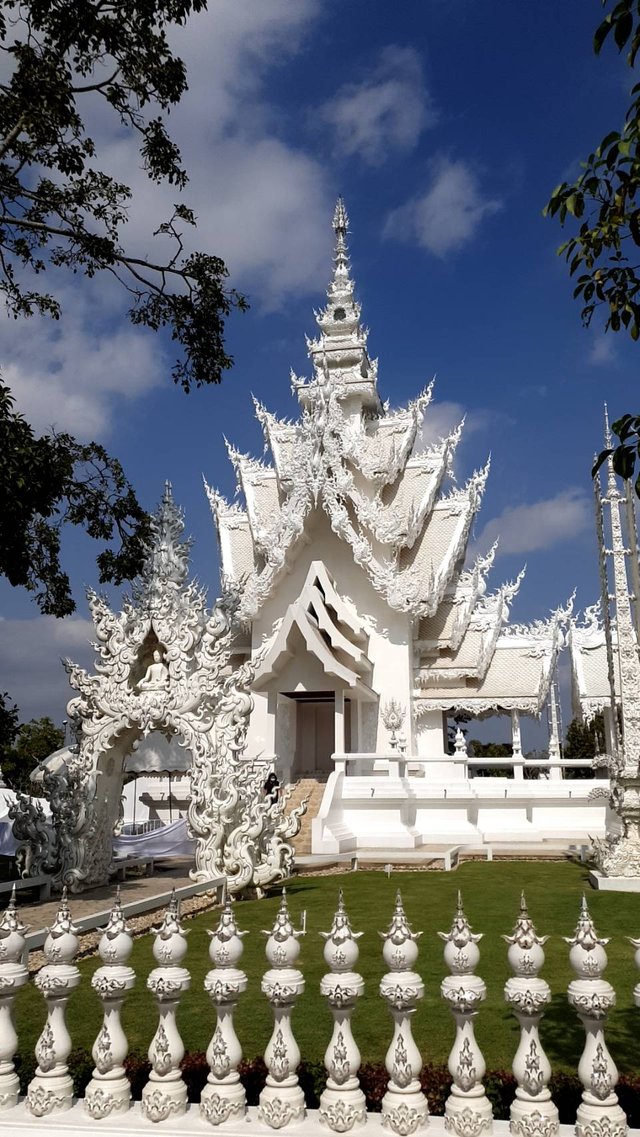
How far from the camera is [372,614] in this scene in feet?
73.4

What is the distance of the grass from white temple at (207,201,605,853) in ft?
23.9

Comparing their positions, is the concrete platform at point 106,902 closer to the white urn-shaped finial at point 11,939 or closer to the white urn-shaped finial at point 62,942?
the white urn-shaped finial at point 11,939

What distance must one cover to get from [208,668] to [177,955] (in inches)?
290

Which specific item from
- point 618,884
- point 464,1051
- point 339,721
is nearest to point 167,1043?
point 464,1051

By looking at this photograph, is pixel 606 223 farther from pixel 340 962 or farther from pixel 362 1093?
pixel 362 1093

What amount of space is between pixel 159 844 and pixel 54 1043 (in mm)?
14631

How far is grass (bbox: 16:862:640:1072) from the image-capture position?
4.74m

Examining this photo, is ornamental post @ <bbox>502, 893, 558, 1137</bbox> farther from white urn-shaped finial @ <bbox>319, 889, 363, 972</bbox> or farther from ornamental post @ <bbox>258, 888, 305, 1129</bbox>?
ornamental post @ <bbox>258, 888, 305, 1129</bbox>

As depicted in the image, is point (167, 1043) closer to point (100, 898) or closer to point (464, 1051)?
point (464, 1051)

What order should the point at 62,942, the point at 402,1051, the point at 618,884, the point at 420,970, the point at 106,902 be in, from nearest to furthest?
the point at 402,1051 < the point at 62,942 < the point at 420,970 < the point at 106,902 < the point at 618,884

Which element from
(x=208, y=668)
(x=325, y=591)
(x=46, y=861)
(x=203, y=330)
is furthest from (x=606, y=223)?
(x=325, y=591)

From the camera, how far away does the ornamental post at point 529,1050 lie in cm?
312

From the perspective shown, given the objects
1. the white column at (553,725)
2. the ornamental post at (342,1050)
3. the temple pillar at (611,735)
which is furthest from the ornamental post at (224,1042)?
the white column at (553,725)

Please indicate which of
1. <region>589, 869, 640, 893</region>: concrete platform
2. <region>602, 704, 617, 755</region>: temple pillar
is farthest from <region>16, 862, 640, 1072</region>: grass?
<region>602, 704, 617, 755</region>: temple pillar
